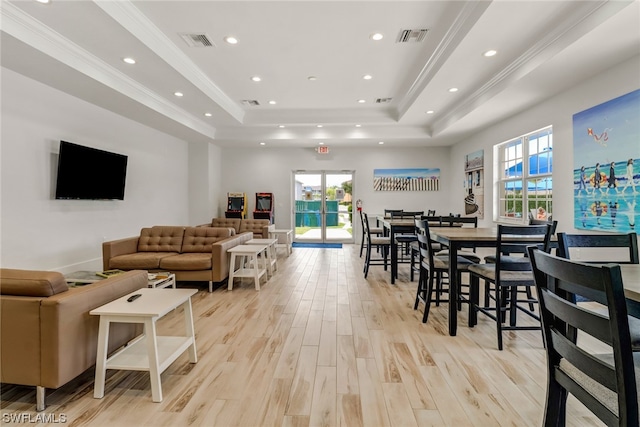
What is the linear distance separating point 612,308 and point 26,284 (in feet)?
8.66

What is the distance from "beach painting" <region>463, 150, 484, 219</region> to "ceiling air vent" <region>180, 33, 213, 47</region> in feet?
18.9

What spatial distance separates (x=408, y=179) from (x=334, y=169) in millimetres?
2122

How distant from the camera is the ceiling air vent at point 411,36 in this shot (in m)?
3.52

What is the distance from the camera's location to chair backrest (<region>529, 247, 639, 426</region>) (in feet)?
2.91

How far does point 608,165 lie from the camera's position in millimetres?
3486

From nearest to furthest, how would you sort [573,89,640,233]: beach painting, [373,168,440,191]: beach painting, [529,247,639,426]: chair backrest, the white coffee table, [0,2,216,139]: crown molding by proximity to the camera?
[529,247,639,426]: chair backrest → the white coffee table → [0,2,216,139]: crown molding → [573,89,640,233]: beach painting → [373,168,440,191]: beach painting

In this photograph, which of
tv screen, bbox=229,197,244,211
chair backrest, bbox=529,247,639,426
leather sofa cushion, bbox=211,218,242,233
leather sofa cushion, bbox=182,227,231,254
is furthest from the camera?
tv screen, bbox=229,197,244,211

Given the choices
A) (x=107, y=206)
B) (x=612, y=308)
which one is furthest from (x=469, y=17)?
(x=107, y=206)

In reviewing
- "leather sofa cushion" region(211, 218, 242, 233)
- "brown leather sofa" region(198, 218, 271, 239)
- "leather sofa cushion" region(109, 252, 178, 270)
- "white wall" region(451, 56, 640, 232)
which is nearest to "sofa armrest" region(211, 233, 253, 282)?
"leather sofa cushion" region(109, 252, 178, 270)

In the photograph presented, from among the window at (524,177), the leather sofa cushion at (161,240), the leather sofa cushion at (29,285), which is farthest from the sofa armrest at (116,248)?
the window at (524,177)

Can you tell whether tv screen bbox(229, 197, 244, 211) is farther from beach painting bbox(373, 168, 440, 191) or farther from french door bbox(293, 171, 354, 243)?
beach painting bbox(373, 168, 440, 191)

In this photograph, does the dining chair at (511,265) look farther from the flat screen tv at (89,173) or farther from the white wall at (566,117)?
the flat screen tv at (89,173)

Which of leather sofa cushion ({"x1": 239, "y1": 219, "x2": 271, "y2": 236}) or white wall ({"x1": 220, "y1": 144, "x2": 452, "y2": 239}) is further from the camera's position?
white wall ({"x1": 220, "y1": 144, "x2": 452, "y2": 239})

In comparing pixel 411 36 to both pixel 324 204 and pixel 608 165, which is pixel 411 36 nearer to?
pixel 608 165
